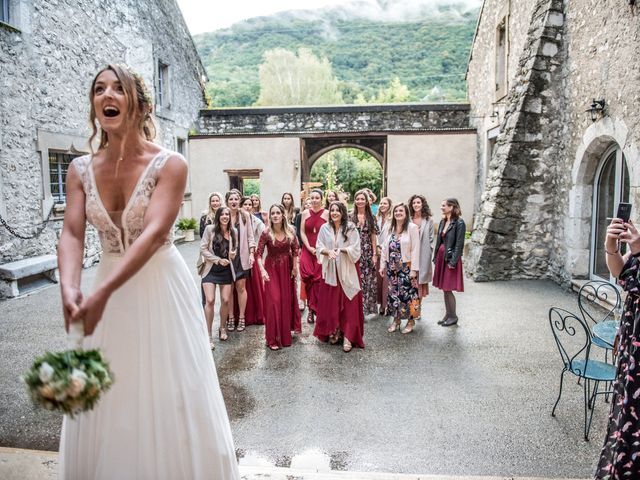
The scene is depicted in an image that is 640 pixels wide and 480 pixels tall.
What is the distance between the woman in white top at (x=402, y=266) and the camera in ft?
21.8

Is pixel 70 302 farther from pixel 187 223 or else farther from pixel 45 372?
pixel 187 223

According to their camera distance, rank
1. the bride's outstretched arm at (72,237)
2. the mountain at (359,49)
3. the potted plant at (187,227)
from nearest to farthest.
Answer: the bride's outstretched arm at (72,237) < the potted plant at (187,227) < the mountain at (359,49)

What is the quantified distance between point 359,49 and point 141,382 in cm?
7678

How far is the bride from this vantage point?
5.92ft

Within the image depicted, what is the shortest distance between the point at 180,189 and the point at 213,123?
19.8 m

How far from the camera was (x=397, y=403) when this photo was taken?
14.4 ft

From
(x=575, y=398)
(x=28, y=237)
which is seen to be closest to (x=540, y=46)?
(x=575, y=398)

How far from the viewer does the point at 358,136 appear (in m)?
18.5

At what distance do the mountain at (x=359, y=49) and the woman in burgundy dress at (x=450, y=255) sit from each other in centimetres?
4400

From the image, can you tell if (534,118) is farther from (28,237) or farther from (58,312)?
(28,237)

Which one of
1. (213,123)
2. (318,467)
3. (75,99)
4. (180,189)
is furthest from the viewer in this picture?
(213,123)

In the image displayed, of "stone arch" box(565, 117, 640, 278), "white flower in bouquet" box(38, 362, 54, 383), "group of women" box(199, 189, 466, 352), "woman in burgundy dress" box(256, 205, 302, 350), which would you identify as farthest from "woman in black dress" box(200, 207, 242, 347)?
"stone arch" box(565, 117, 640, 278)

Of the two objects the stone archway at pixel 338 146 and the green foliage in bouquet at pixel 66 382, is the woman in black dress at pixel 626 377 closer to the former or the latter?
the green foliage in bouquet at pixel 66 382

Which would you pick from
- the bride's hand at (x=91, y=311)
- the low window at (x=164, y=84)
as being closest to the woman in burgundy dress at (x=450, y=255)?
the bride's hand at (x=91, y=311)
